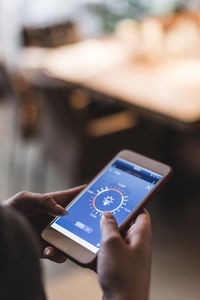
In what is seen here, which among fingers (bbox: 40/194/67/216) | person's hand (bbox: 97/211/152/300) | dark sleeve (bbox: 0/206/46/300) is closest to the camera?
dark sleeve (bbox: 0/206/46/300)

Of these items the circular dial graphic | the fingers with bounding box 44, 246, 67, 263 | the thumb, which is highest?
the thumb

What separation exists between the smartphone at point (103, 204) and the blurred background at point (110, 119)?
3.40 ft

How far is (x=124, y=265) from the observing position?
2.18 ft

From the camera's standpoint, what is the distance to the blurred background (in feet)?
6.72

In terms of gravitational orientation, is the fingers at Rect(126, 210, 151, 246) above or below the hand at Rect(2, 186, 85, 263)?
above

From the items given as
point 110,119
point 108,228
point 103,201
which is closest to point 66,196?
point 103,201

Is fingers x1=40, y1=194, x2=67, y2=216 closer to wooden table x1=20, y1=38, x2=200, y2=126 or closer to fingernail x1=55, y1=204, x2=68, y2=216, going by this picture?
fingernail x1=55, y1=204, x2=68, y2=216

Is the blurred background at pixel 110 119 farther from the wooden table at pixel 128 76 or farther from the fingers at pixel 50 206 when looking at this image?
the fingers at pixel 50 206

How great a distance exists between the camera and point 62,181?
9.01 feet

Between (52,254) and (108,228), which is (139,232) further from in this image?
(52,254)

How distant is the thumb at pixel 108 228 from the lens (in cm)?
70

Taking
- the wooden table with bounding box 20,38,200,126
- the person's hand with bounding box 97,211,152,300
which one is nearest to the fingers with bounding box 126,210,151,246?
the person's hand with bounding box 97,211,152,300

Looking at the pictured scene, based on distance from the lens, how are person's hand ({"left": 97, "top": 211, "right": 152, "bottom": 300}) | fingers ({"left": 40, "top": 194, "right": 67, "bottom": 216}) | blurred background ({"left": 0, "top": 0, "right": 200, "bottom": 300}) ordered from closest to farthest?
person's hand ({"left": 97, "top": 211, "right": 152, "bottom": 300}) < fingers ({"left": 40, "top": 194, "right": 67, "bottom": 216}) < blurred background ({"left": 0, "top": 0, "right": 200, "bottom": 300})

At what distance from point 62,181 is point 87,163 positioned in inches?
17.1
